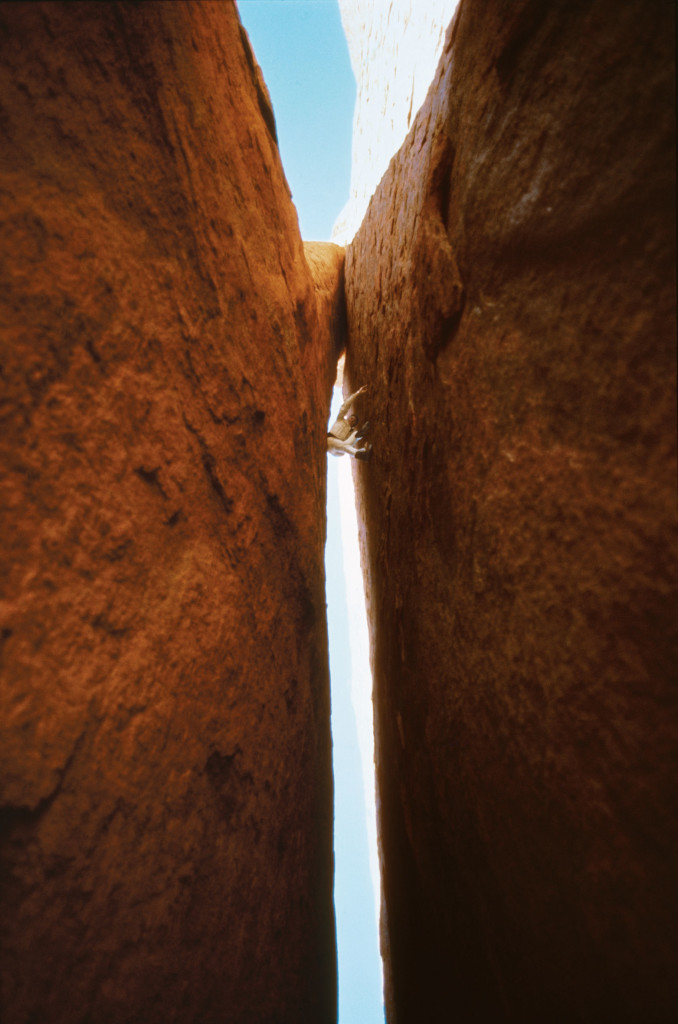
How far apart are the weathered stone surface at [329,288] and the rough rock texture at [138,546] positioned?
228 centimetres

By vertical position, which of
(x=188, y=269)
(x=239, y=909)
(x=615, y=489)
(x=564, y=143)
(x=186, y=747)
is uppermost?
(x=564, y=143)

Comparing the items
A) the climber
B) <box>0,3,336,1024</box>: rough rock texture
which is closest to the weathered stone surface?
the climber

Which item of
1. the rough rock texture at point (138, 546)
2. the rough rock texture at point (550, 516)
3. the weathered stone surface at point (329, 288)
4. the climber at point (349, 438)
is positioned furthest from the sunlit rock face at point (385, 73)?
the climber at point (349, 438)

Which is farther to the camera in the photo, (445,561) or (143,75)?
(445,561)

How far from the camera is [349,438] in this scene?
199 inches

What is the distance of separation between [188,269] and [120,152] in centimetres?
50

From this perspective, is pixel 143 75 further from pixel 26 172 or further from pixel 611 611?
pixel 611 611

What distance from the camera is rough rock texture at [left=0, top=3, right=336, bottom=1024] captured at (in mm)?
1414

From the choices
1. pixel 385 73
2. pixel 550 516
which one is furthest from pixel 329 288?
pixel 550 516

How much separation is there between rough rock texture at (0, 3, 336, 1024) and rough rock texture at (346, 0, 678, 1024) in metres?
1.15

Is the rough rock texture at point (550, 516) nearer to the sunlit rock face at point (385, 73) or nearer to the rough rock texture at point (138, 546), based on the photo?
the rough rock texture at point (138, 546)

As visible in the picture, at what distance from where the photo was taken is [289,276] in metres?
3.64

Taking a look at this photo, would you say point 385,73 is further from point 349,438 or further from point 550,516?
point 550,516

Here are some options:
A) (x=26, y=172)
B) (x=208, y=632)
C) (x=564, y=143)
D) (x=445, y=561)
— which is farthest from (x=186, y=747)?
(x=564, y=143)
